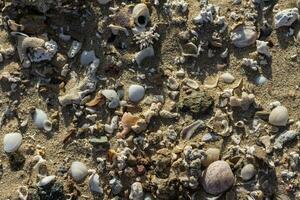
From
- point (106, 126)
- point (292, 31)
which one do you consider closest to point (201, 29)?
point (292, 31)

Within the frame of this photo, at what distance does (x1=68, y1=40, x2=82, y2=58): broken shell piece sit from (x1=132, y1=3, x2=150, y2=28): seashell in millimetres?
451

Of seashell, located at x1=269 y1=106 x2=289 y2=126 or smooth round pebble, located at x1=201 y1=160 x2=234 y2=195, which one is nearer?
smooth round pebble, located at x1=201 y1=160 x2=234 y2=195

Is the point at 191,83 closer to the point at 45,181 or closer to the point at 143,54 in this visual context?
the point at 143,54

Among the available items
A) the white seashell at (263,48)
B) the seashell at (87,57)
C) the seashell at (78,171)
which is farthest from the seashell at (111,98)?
the white seashell at (263,48)

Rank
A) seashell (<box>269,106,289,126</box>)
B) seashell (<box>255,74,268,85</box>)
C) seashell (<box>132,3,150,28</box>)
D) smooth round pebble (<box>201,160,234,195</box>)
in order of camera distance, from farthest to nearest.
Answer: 1. seashell (<box>132,3,150,28</box>)
2. seashell (<box>255,74,268,85</box>)
3. seashell (<box>269,106,289,126</box>)
4. smooth round pebble (<box>201,160,234,195</box>)

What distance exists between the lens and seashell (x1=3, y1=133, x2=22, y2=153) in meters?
4.15

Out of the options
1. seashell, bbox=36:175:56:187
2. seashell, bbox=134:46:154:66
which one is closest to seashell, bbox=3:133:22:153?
seashell, bbox=36:175:56:187

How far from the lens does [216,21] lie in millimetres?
4219

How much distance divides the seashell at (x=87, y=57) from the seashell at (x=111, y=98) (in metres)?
0.26

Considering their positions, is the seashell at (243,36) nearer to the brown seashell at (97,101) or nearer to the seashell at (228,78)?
the seashell at (228,78)

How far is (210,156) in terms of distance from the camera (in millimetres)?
3986

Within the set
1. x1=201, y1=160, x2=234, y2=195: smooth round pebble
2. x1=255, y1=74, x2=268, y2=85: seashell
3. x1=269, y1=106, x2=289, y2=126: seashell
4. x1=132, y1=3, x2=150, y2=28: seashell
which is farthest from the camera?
x1=132, y1=3, x2=150, y2=28: seashell

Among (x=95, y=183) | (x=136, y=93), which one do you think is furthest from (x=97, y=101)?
(x=95, y=183)

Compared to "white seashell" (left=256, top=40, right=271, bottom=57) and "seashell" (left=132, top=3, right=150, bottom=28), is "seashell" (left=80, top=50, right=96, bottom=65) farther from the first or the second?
"white seashell" (left=256, top=40, right=271, bottom=57)
